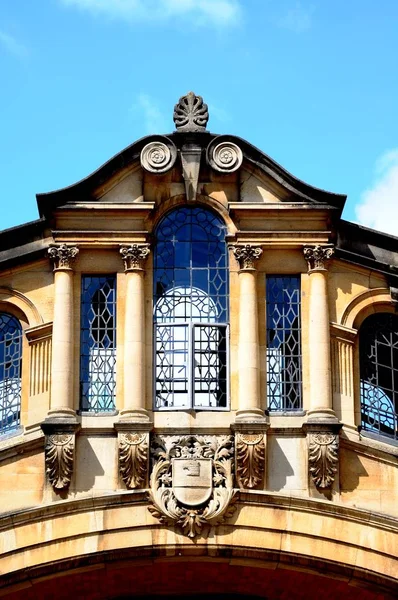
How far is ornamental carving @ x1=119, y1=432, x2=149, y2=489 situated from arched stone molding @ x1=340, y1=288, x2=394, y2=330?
11.8ft

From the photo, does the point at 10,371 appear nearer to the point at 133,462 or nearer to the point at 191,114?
the point at 133,462

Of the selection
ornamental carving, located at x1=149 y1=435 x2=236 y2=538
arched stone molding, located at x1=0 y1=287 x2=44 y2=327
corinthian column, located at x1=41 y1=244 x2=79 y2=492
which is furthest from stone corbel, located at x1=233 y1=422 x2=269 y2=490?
arched stone molding, located at x1=0 y1=287 x2=44 y2=327

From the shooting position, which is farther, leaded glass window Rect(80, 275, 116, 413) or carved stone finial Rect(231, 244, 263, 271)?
carved stone finial Rect(231, 244, 263, 271)

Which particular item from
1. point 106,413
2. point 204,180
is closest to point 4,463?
point 106,413

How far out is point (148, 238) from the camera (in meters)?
23.8

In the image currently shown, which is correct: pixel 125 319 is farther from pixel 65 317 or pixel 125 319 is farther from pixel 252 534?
pixel 252 534

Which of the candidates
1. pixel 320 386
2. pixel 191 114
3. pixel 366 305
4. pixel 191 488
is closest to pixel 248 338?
pixel 320 386

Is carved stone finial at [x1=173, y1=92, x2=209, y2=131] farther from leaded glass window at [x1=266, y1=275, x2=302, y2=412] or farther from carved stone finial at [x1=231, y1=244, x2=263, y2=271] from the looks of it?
leaded glass window at [x1=266, y1=275, x2=302, y2=412]

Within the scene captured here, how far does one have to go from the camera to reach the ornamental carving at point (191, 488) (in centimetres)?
2267

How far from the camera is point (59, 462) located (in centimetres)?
2270

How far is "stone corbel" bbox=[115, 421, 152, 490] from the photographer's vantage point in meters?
22.7

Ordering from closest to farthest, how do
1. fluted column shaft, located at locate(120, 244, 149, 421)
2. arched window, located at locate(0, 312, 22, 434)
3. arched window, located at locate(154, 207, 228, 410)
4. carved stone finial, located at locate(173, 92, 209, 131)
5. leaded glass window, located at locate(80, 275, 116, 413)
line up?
A: 1. fluted column shaft, located at locate(120, 244, 149, 421)
2. leaded glass window, located at locate(80, 275, 116, 413)
3. arched window, located at locate(154, 207, 228, 410)
4. arched window, located at locate(0, 312, 22, 434)
5. carved stone finial, located at locate(173, 92, 209, 131)

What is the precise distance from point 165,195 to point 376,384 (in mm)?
4114

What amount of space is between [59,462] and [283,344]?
144 inches
